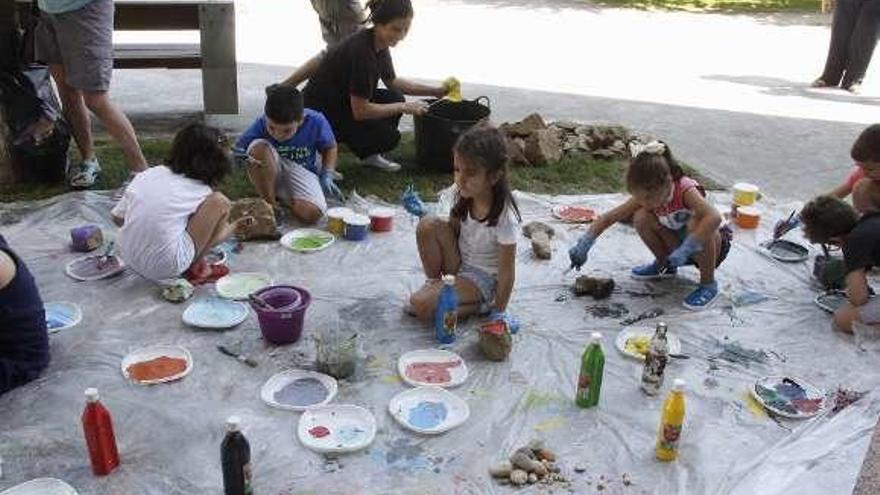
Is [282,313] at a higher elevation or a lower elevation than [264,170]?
lower

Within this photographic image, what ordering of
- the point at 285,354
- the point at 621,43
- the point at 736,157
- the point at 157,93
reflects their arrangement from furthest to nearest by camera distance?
the point at 621,43 < the point at 157,93 < the point at 736,157 < the point at 285,354

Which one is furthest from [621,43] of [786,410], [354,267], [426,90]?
[786,410]

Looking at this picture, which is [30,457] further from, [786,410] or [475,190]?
[786,410]

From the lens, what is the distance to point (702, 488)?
102 inches

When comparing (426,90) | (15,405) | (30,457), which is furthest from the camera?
(426,90)

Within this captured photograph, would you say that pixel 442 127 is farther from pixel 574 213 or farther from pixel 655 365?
pixel 655 365

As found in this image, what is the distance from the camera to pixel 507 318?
11.2 ft

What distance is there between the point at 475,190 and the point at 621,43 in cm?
729

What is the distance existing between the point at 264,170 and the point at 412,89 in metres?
1.39

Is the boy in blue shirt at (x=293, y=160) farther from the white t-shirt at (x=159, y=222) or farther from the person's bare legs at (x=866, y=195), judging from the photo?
the person's bare legs at (x=866, y=195)

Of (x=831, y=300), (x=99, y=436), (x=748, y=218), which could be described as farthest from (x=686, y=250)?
(x=99, y=436)

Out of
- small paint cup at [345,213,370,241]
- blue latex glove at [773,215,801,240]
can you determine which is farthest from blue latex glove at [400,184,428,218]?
blue latex glove at [773,215,801,240]

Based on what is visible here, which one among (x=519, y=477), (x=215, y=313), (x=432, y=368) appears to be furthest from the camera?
(x=215, y=313)

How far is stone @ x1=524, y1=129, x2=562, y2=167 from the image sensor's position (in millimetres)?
5406
